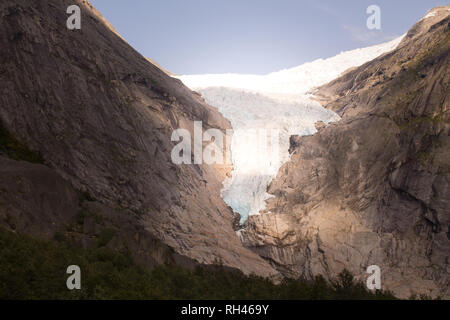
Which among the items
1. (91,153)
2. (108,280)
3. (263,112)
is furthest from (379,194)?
(108,280)

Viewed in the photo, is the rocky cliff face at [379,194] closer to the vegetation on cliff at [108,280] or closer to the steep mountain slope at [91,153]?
the steep mountain slope at [91,153]

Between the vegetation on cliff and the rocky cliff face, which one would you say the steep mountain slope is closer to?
the vegetation on cliff

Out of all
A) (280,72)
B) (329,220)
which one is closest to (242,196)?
(329,220)

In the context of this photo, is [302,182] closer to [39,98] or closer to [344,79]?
[39,98]

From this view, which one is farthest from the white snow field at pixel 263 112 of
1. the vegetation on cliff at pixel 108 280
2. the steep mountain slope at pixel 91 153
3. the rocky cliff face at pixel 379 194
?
the vegetation on cliff at pixel 108 280

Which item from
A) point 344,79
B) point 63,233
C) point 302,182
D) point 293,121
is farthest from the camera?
point 344,79

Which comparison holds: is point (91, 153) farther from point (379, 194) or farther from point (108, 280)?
point (379, 194)
